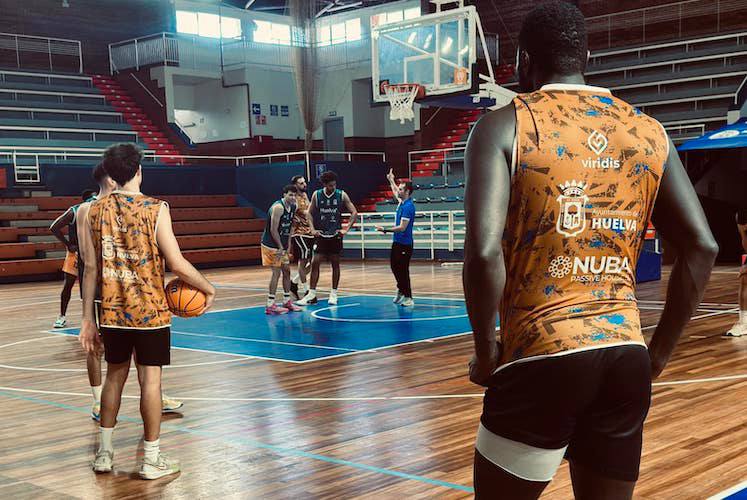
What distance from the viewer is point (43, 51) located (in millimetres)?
24125

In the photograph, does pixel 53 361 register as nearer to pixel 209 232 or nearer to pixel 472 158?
pixel 472 158

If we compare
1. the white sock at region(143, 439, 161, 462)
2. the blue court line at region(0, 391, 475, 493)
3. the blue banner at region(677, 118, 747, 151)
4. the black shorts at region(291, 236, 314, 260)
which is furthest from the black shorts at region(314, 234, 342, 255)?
the blue banner at region(677, 118, 747, 151)

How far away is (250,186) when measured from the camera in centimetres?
2186

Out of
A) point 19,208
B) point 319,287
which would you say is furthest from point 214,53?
point 319,287

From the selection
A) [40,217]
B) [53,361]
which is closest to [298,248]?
[53,361]

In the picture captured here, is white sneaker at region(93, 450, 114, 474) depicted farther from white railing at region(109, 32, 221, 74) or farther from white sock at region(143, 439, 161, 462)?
white railing at region(109, 32, 221, 74)

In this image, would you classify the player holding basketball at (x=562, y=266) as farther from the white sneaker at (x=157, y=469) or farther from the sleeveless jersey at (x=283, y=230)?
the sleeveless jersey at (x=283, y=230)

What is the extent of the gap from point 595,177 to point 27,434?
4311 mm

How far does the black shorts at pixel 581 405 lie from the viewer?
5.48 feet

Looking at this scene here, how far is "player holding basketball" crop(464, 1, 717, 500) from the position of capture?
167 cm

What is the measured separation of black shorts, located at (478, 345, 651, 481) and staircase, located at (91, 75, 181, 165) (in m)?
22.8

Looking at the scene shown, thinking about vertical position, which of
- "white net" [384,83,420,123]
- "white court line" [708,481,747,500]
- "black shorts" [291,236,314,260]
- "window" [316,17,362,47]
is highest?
"window" [316,17,362,47]

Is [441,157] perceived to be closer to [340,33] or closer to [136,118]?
[340,33]

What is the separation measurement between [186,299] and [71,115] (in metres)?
20.5
